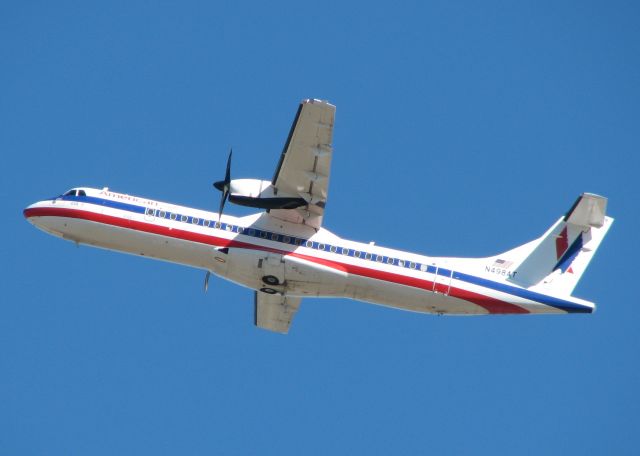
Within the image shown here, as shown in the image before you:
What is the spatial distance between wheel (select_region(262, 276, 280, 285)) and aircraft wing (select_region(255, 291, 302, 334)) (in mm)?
3080

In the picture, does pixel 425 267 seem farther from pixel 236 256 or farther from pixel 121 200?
pixel 121 200

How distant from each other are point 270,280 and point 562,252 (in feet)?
30.1

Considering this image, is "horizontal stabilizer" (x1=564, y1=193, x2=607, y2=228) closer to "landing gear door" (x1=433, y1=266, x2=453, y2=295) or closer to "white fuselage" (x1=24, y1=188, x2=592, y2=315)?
"white fuselage" (x1=24, y1=188, x2=592, y2=315)

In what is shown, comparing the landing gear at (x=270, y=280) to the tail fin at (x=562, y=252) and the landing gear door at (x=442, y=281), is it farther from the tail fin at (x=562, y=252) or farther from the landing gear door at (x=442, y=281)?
the tail fin at (x=562, y=252)

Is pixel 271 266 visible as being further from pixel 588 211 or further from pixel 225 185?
pixel 588 211

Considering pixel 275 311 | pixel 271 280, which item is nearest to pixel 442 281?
pixel 271 280

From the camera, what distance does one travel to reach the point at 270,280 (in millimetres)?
27875

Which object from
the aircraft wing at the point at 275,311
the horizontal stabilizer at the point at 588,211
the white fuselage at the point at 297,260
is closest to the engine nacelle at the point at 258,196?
the white fuselage at the point at 297,260

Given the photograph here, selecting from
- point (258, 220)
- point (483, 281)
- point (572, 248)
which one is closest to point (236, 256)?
point (258, 220)

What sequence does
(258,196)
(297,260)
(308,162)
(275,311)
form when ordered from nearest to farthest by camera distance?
1. (308,162)
2. (258,196)
3. (297,260)
4. (275,311)

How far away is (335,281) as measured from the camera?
1089 inches

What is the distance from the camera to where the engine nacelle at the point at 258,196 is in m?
27.3

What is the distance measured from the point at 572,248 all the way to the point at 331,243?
760 cm

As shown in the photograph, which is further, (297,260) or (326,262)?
(326,262)
